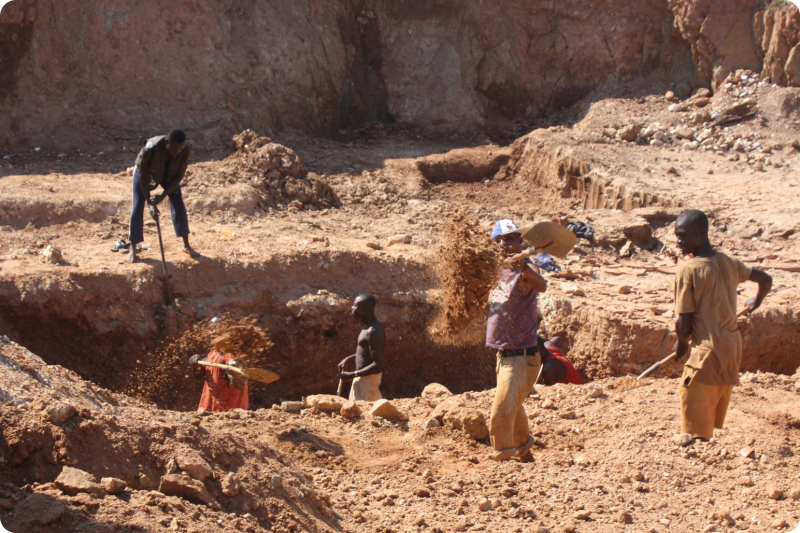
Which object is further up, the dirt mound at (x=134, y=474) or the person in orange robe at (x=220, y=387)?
the dirt mound at (x=134, y=474)

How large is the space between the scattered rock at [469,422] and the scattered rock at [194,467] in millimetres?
2292

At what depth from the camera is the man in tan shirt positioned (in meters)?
4.58

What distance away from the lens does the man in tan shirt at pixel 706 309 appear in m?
4.58

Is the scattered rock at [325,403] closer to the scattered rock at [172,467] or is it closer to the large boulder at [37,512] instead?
the scattered rock at [172,467]

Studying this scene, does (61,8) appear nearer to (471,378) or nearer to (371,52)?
(371,52)

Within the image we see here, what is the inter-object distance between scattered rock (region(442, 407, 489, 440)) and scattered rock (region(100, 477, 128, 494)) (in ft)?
8.99

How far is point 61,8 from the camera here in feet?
39.2

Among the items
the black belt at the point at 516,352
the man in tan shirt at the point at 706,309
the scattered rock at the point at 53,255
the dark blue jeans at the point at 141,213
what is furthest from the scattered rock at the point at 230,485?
the scattered rock at the point at 53,255

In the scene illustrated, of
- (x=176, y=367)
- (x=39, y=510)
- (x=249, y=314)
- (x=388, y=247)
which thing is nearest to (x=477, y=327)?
(x=388, y=247)

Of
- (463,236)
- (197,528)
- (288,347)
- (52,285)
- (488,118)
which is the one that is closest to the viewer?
(197,528)

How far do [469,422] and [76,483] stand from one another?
2.93 meters

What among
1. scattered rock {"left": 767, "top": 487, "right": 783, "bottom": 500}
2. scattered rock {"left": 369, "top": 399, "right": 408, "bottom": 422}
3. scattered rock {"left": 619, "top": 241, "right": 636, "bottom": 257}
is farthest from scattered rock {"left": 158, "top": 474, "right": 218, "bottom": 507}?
scattered rock {"left": 619, "top": 241, "right": 636, "bottom": 257}

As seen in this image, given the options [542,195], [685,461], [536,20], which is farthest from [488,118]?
[685,461]

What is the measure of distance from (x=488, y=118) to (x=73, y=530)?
43.6 feet
